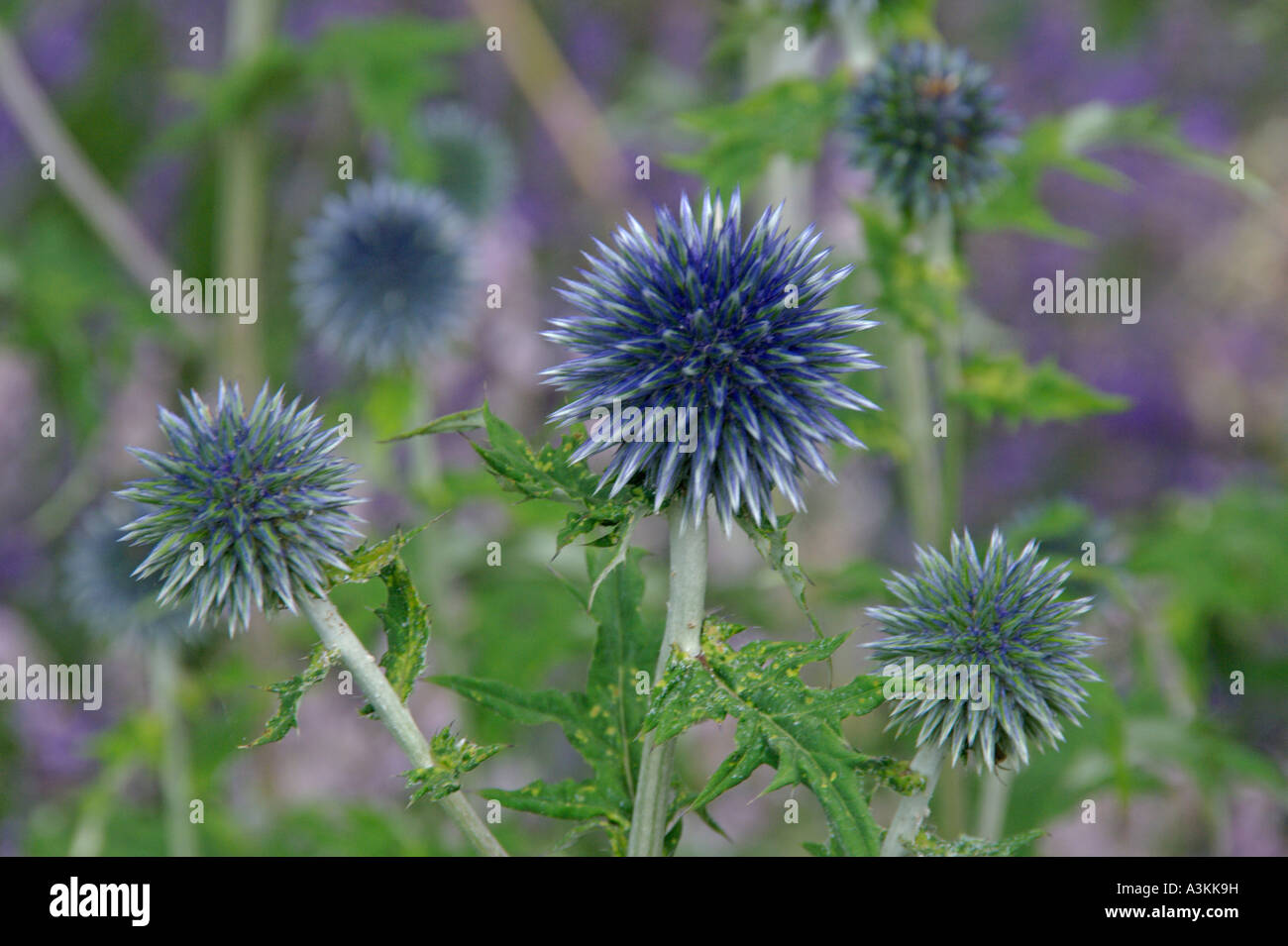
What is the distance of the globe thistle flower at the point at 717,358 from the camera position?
3.36 feet

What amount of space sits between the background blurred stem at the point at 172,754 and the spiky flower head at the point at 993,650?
5.38 ft

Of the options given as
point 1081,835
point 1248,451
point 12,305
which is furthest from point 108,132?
point 1248,451

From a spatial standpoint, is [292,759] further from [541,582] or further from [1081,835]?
[1081,835]

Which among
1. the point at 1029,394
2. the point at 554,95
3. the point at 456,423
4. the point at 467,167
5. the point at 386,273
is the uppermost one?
the point at 554,95

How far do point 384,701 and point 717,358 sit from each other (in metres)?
0.44

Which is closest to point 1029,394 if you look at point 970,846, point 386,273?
point 970,846

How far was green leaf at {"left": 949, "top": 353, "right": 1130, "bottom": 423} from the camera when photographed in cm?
159

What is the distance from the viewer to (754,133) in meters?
1.71

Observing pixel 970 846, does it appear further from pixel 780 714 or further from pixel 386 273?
pixel 386 273

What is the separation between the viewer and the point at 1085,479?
4.39 meters

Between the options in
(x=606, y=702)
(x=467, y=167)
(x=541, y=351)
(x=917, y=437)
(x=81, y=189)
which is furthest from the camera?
(x=541, y=351)
